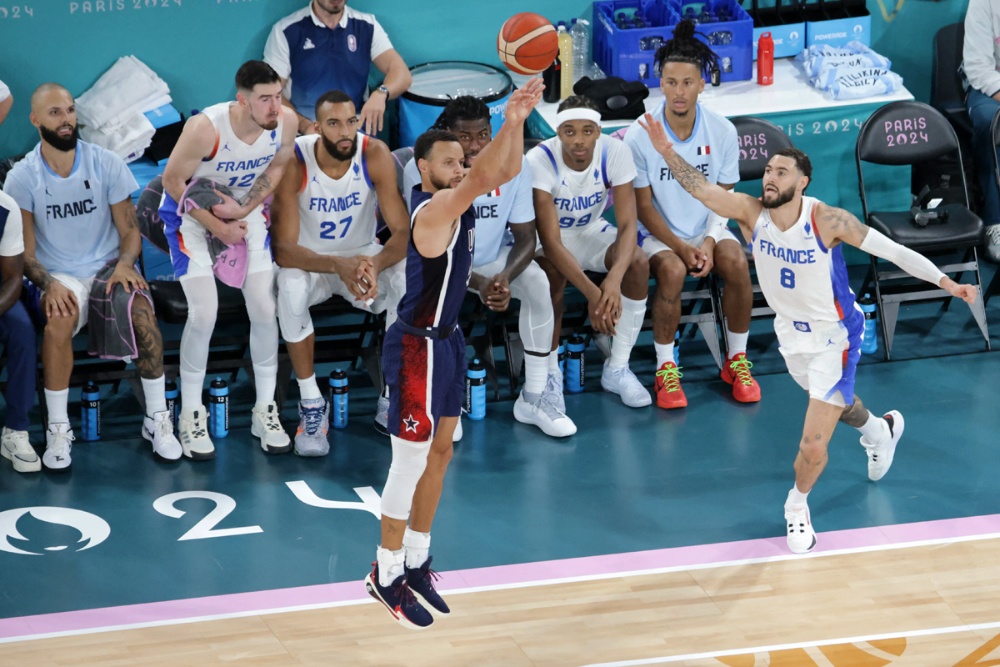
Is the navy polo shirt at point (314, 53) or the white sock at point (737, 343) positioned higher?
the navy polo shirt at point (314, 53)

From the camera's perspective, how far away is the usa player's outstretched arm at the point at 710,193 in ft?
18.3

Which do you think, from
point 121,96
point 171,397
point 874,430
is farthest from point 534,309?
point 121,96

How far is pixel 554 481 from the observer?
6.15 meters

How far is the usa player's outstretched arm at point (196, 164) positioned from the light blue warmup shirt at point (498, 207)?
93 cm

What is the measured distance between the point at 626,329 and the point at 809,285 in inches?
65.5

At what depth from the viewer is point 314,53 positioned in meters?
7.68

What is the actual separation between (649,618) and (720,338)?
2.90 metres

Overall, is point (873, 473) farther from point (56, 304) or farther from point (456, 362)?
point (56, 304)

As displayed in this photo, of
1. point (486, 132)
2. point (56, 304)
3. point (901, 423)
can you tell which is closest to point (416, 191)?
point (486, 132)

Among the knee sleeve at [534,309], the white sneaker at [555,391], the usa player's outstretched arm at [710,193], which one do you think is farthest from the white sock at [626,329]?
the usa player's outstretched arm at [710,193]

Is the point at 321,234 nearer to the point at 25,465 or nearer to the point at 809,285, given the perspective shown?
the point at 25,465

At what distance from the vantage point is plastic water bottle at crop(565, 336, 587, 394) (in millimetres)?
7055

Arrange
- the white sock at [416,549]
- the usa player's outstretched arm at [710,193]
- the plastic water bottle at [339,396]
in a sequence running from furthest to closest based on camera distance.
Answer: the plastic water bottle at [339,396] < the usa player's outstretched arm at [710,193] < the white sock at [416,549]

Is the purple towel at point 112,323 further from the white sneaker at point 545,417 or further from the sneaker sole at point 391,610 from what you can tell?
the sneaker sole at point 391,610
